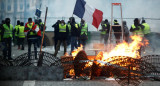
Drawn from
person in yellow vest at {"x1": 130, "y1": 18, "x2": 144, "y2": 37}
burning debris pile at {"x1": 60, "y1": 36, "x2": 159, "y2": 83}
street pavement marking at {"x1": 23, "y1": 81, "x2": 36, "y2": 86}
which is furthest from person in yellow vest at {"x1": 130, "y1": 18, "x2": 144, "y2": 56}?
street pavement marking at {"x1": 23, "y1": 81, "x2": 36, "y2": 86}

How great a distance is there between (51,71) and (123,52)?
2624 millimetres

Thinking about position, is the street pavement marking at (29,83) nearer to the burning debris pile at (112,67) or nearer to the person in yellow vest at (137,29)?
the burning debris pile at (112,67)

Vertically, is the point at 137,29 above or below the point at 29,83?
above

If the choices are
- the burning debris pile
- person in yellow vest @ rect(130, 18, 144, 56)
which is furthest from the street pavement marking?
person in yellow vest @ rect(130, 18, 144, 56)

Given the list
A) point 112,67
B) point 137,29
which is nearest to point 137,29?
point 137,29

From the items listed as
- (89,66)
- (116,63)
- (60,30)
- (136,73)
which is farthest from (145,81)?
(60,30)

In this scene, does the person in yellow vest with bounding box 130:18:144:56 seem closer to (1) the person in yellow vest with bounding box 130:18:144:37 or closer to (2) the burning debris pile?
(1) the person in yellow vest with bounding box 130:18:144:37

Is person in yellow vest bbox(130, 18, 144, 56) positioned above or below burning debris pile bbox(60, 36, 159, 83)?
above

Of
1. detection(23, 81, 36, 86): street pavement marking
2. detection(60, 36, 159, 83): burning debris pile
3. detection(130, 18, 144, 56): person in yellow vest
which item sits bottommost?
detection(23, 81, 36, 86): street pavement marking

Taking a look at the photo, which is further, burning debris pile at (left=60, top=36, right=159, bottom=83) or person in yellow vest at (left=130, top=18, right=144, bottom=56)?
person in yellow vest at (left=130, top=18, right=144, bottom=56)

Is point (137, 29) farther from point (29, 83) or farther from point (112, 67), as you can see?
point (29, 83)

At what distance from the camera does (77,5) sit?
7.54 meters

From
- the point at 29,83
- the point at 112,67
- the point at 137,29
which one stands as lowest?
the point at 29,83

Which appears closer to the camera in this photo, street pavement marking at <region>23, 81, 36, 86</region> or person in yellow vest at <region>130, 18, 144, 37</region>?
street pavement marking at <region>23, 81, 36, 86</region>
